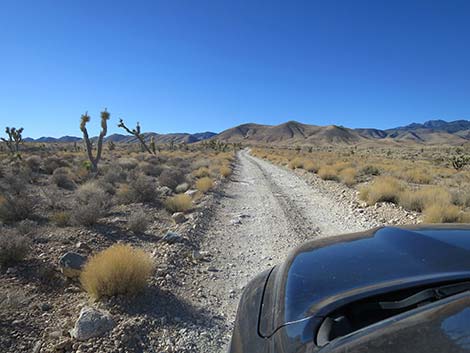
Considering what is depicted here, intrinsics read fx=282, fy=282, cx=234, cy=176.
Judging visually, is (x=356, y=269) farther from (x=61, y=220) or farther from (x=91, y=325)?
(x=61, y=220)

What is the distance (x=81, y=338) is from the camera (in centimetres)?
313

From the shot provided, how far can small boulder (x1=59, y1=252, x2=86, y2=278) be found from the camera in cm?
461

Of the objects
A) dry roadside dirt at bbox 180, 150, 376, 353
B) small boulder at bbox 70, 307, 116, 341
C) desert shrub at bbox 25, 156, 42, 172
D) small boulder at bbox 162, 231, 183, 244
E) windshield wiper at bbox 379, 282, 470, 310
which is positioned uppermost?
desert shrub at bbox 25, 156, 42, 172

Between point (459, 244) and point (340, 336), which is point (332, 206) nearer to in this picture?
point (459, 244)

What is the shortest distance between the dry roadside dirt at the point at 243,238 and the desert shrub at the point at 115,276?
29.3 inches

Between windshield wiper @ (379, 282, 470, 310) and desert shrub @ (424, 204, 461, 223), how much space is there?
22.7 feet

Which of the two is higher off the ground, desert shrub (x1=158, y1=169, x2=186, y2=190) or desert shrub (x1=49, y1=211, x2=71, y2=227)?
desert shrub (x1=158, y1=169, x2=186, y2=190)

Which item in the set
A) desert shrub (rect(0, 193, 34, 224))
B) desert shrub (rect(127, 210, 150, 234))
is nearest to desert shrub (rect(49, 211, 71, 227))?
desert shrub (rect(0, 193, 34, 224))

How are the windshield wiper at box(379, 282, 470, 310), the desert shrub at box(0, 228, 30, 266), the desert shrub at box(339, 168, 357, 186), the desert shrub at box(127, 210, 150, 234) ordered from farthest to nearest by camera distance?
the desert shrub at box(339, 168, 357, 186), the desert shrub at box(127, 210, 150, 234), the desert shrub at box(0, 228, 30, 266), the windshield wiper at box(379, 282, 470, 310)

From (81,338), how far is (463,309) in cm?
353

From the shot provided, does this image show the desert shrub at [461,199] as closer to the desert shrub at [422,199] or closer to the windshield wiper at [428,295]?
the desert shrub at [422,199]

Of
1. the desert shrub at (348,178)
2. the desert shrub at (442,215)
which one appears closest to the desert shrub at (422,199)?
the desert shrub at (442,215)

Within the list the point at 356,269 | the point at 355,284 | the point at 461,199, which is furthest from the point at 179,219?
the point at 461,199

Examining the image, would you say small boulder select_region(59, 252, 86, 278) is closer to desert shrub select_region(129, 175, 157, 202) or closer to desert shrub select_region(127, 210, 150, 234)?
desert shrub select_region(127, 210, 150, 234)
